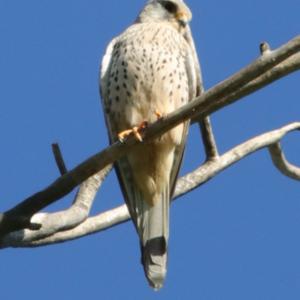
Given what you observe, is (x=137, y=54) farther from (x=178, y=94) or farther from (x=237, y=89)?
(x=237, y=89)

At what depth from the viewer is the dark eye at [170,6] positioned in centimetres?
544

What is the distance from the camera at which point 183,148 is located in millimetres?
4727

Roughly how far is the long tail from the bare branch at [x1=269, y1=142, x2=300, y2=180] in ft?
2.49

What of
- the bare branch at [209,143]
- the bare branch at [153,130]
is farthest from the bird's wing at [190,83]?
the bare branch at [153,130]

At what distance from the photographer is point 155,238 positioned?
4.29m

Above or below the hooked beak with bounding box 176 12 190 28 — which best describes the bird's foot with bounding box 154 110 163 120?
below

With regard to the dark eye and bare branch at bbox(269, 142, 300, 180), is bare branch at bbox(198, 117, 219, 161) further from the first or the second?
the dark eye

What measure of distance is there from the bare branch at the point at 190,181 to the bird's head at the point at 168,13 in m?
1.02

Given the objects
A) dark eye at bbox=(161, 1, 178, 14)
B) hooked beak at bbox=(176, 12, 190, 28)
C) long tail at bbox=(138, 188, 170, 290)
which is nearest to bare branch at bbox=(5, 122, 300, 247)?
long tail at bbox=(138, 188, 170, 290)

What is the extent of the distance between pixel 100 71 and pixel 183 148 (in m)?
0.73

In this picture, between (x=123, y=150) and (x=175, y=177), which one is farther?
(x=175, y=177)

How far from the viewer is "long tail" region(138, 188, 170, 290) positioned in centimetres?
404

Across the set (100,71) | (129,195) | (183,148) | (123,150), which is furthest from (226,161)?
(123,150)

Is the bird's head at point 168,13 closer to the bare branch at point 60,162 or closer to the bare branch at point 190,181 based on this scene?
the bare branch at point 190,181
